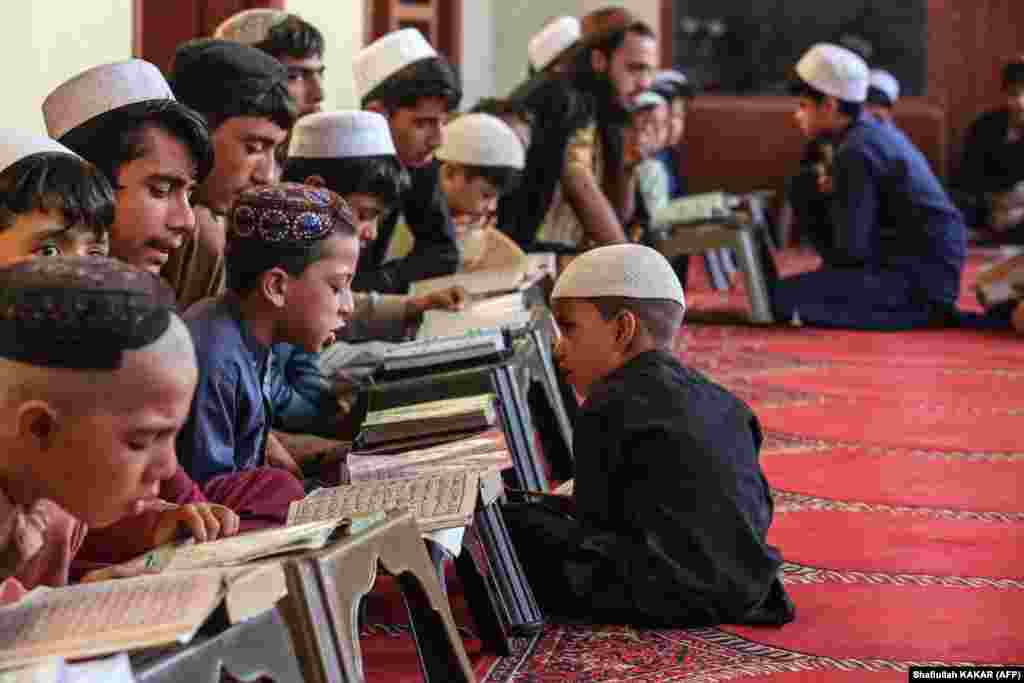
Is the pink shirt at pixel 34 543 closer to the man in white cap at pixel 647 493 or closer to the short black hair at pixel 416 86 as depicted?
the man in white cap at pixel 647 493

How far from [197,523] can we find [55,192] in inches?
26.1


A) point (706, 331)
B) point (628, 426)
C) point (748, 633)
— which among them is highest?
point (628, 426)

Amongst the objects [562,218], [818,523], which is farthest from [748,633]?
[562,218]

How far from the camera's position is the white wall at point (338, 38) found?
719 centimetres

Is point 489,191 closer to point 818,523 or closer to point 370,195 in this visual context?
point 370,195

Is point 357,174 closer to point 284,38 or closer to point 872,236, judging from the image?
point 284,38

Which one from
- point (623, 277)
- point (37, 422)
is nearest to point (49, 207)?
point (37, 422)

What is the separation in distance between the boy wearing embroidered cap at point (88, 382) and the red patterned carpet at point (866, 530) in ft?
3.53

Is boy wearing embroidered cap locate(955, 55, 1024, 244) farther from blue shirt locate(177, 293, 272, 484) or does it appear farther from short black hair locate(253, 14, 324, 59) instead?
blue shirt locate(177, 293, 272, 484)

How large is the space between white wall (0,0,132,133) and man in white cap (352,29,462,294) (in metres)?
0.89

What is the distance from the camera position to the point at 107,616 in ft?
6.59

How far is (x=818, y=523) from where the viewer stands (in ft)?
14.1

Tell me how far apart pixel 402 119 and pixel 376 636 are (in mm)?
2730

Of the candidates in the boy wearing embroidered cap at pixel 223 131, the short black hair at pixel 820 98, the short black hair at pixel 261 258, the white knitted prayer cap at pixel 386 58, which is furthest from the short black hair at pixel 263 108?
the short black hair at pixel 820 98
